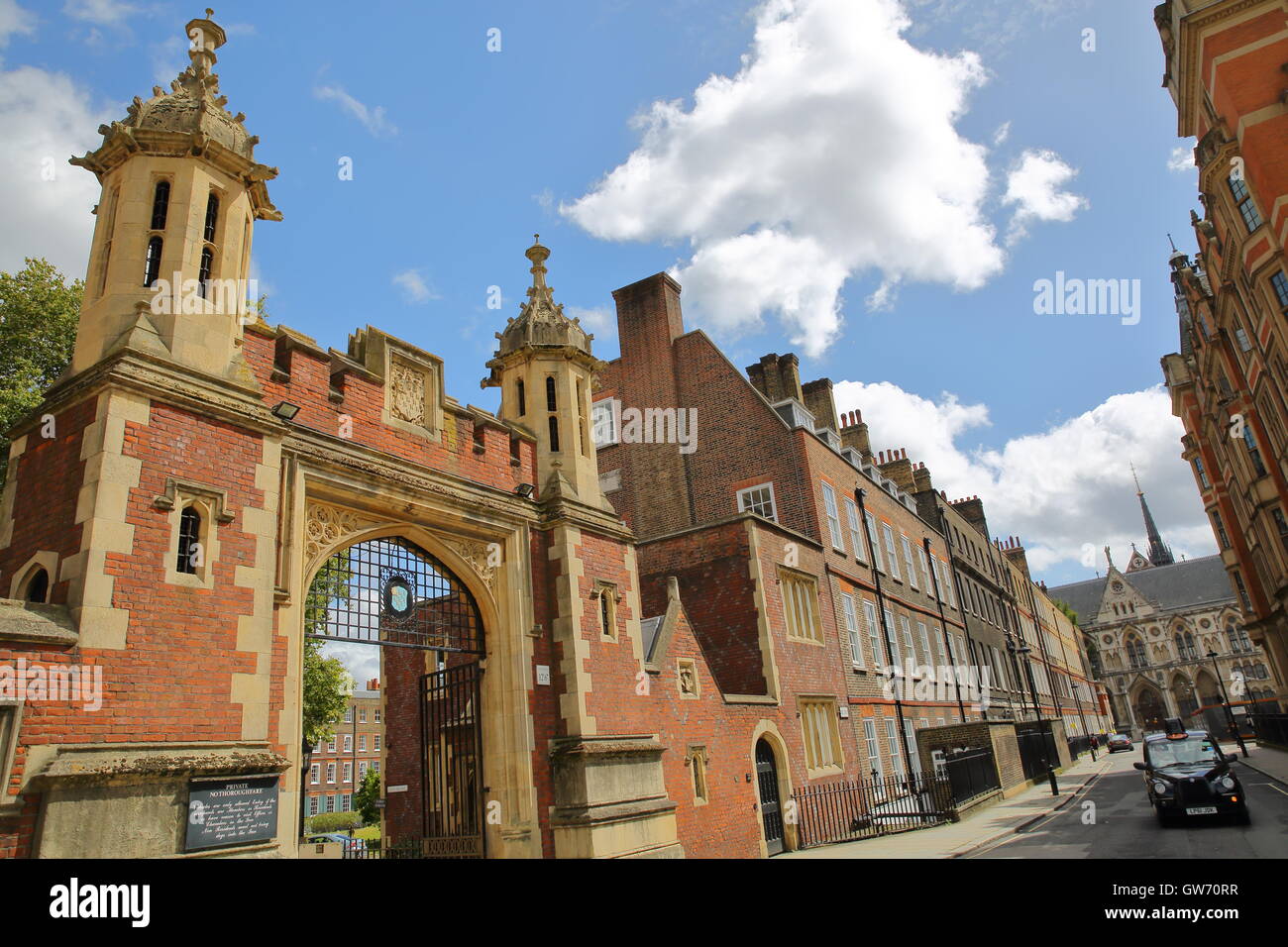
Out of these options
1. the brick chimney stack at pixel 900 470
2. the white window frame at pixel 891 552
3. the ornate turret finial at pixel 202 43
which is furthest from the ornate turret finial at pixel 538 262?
the brick chimney stack at pixel 900 470

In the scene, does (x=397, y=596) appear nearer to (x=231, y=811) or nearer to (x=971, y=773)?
(x=231, y=811)

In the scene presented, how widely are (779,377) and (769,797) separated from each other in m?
15.1

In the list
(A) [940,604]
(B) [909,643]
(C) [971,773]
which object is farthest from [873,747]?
(A) [940,604]

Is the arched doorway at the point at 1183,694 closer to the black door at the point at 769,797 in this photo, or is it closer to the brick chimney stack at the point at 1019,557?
the brick chimney stack at the point at 1019,557

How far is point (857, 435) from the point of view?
34.5 m

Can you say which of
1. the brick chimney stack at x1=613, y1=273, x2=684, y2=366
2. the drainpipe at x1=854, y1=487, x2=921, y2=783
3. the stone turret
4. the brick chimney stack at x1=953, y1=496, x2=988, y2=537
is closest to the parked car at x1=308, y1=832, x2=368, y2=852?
the stone turret

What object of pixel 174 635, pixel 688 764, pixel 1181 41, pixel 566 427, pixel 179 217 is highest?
pixel 1181 41

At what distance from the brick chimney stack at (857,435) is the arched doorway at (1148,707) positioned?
77364mm

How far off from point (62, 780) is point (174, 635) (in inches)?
59.1

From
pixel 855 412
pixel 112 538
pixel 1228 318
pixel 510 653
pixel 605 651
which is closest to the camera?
pixel 112 538

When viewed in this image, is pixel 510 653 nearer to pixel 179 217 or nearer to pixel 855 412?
pixel 179 217

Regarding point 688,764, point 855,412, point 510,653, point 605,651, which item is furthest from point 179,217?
point 855,412

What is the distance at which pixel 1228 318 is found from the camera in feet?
91.5

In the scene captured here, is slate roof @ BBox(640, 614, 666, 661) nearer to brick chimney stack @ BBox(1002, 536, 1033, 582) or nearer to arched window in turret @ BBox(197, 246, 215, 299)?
arched window in turret @ BBox(197, 246, 215, 299)
